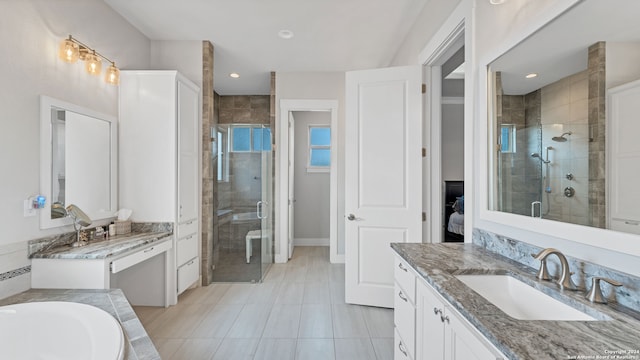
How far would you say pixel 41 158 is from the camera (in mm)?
1991

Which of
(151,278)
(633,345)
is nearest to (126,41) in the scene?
(151,278)

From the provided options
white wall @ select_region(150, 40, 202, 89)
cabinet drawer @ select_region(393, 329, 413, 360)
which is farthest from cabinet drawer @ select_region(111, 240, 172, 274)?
cabinet drawer @ select_region(393, 329, 413, 360)

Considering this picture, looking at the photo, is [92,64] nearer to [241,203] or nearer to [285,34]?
[285,34]

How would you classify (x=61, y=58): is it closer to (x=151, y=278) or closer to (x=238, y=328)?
(x=151, y=278)

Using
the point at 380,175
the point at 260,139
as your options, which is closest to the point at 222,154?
the point at 260,139

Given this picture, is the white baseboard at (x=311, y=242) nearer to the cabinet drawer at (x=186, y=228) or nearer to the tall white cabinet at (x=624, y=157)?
the cabinet drawer at (x=186, y=228)

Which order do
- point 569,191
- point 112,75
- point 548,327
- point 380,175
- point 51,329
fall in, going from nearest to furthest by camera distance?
point 548,327 → point 569,191 → point 51,329 → point 112,75 → point 380,175

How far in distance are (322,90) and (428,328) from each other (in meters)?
3.65

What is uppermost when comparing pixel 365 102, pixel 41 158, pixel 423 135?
pixel 365 102

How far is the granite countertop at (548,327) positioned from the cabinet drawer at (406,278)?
0.25 m

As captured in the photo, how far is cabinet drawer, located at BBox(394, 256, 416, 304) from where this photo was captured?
57.5 inches

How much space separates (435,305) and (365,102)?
2.05m

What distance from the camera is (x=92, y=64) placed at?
93.1 inches

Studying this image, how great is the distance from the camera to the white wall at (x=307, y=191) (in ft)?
17.9
